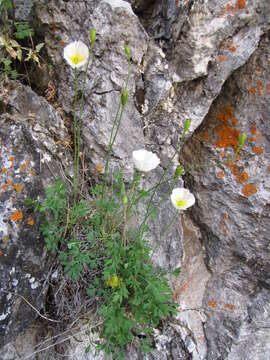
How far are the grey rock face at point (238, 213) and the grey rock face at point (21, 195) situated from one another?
1.15 m

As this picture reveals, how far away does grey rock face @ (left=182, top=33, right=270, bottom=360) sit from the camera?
90.8 inches

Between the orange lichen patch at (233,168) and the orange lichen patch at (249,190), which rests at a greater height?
the orange lichen patch at (233,168)

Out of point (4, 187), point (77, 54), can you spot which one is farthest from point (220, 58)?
point (4, 187)

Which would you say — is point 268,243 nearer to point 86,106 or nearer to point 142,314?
point 142,314

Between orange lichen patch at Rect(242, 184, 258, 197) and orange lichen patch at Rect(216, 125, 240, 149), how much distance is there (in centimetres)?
31

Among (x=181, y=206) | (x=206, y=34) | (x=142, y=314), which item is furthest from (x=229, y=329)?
(x=206, y=34)

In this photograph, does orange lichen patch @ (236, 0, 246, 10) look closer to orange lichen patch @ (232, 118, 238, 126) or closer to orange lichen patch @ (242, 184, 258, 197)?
orange lichen patch @ (232, 118, 238, 126)

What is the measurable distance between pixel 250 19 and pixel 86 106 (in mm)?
1244

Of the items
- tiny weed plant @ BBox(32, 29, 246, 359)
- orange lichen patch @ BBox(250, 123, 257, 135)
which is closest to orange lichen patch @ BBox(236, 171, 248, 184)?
orange lichen patch @ BBox(250, 123, 257, 135)

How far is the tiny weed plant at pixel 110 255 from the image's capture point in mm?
1773

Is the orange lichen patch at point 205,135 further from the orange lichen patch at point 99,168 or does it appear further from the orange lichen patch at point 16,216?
the orange lichen patch at point 16,216

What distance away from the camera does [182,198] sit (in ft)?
5.90

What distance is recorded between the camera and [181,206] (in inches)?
69.0

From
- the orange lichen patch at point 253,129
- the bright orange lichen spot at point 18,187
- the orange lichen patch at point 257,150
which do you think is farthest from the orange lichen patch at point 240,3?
the bright orange lichen spot at point 18,187
